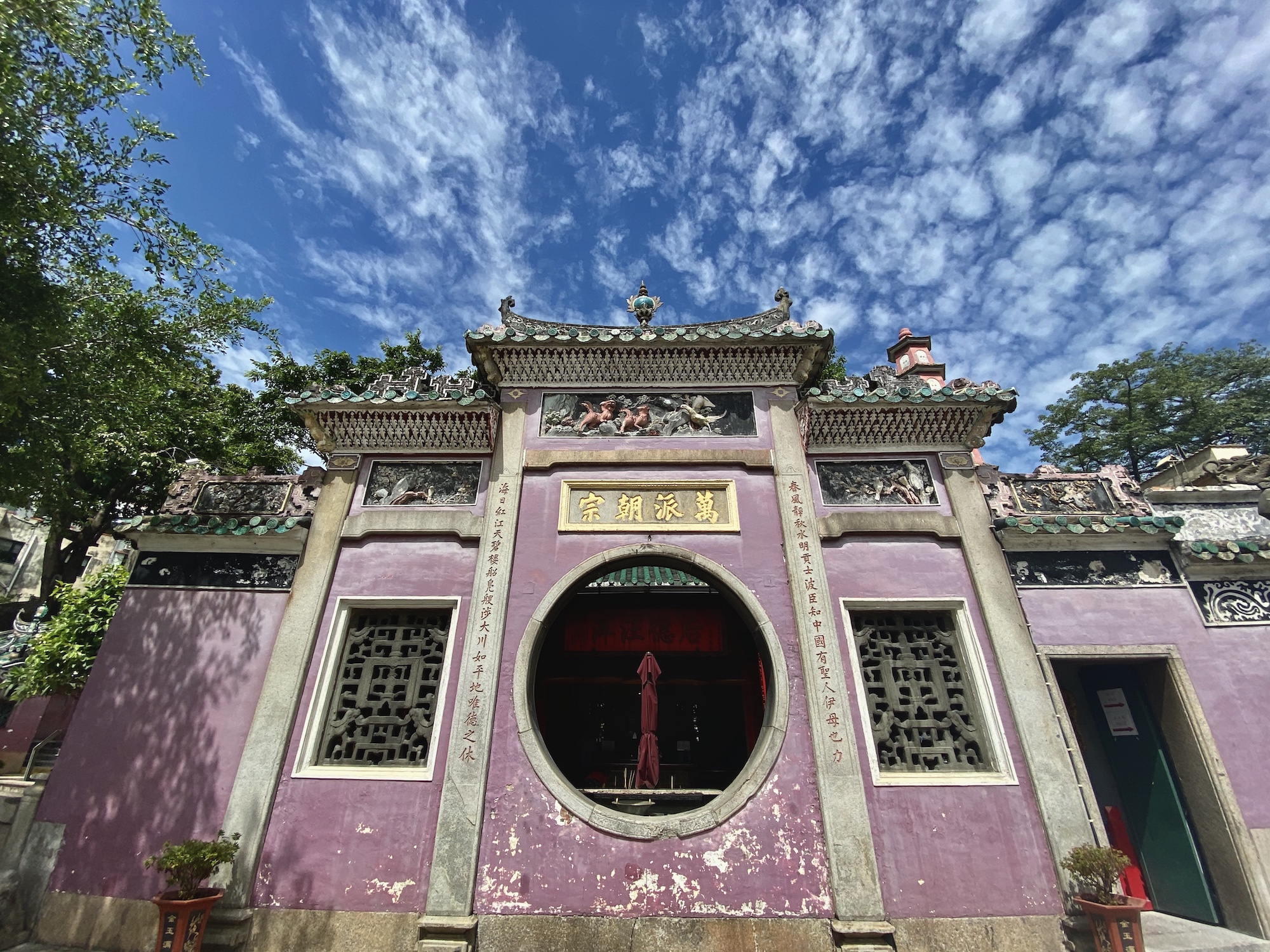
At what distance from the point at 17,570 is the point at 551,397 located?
28.0 m

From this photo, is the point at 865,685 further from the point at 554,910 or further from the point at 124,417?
the point at 124,417

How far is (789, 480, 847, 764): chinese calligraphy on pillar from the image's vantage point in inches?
228

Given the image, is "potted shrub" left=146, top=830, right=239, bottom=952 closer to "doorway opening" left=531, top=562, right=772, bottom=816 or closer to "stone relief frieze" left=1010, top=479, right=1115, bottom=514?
"doorway opening" left=531, top=562, right=772, bottom=816

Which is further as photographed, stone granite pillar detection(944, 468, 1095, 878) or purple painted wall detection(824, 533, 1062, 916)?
stone granite pillar detection(944, 468, 1095, 878)

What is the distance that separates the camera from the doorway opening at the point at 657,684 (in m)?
9.03

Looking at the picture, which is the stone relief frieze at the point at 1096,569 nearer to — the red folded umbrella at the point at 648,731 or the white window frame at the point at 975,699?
the white window frame at the point at 975,699

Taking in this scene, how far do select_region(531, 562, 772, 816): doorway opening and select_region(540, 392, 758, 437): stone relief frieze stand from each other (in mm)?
2584

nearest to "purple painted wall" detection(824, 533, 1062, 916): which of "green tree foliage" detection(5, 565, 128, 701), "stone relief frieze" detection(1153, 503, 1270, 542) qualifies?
"stone relief frieze" detection(1153, 503, 1270, 542)

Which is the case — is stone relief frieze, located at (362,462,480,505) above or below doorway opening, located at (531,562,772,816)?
above

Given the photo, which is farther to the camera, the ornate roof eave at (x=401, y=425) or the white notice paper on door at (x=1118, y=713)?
the ornate roof eave at (x=401, y=425)

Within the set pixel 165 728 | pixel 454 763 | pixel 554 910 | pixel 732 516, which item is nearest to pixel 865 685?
pixel 732 516

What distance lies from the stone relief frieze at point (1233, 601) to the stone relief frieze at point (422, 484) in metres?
8.41

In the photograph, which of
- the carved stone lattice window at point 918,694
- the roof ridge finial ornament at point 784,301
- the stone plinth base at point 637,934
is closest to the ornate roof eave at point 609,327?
the roof ridge finial ornament at point 784,301

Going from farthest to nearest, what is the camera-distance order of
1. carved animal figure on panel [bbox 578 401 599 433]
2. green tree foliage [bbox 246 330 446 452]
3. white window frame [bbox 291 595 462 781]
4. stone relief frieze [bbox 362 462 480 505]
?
green tree foliage [bbox 246 330 446 452], carved animal figure on panel [bbox 578 401 599 433], stone relief frieze [bbox 362 462 480 505], white window frame [bbox 291 595 462 781]
